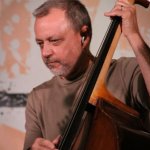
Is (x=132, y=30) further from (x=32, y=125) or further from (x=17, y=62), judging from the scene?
(x=17, y=62)

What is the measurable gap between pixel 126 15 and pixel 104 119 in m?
0.26

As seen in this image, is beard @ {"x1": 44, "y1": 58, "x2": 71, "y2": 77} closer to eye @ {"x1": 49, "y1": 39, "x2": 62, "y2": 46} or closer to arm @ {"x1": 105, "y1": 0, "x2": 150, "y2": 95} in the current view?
eye @ {"x1": 49, "y1": 39, "x2": 62, "y2": 46}

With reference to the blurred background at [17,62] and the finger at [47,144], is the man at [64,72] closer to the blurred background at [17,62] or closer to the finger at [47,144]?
the finger at [47,144]

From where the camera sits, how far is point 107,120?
0.79 m

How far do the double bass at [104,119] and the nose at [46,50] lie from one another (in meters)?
0.23

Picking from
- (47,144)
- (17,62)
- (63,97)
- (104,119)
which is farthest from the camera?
(17,62)

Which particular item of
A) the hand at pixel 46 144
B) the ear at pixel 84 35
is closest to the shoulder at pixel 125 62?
the ear at pixel 84 35

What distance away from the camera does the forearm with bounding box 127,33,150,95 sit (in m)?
0.87

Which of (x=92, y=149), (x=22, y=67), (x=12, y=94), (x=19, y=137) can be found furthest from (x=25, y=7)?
(x=92, y=149)

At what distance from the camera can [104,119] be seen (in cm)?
80

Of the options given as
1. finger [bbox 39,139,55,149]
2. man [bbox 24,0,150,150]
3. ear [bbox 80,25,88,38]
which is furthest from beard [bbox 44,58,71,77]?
finger [bbox 39,139,55,149]

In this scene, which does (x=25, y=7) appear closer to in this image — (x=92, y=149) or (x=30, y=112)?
(x=30, y=112)

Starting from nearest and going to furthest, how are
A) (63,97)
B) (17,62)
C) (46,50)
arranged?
1. (46,50)
2. (63,97)
3. (17,62)

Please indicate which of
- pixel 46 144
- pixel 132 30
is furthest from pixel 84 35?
pixel 46 144
